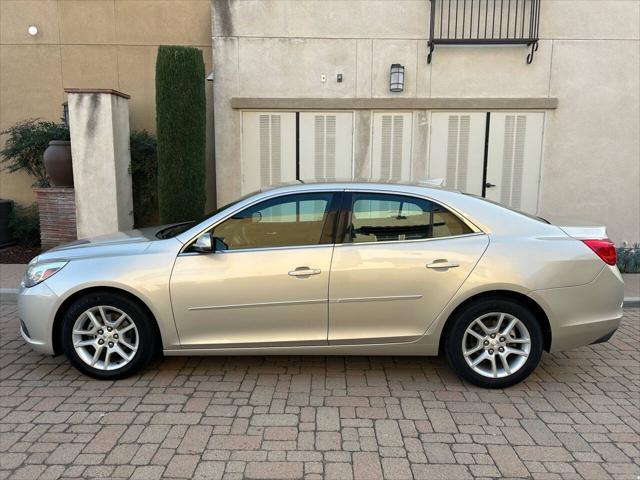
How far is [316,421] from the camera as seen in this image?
340 cm

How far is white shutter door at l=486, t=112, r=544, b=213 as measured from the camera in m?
8.38

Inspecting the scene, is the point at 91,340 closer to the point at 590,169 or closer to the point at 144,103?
the point at 144,103

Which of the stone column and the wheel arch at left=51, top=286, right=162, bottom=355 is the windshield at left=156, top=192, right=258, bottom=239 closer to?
the wheel arch at left=51, top=286, right=162, bottom=355

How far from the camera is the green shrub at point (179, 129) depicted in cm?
738

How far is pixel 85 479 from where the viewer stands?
9.09 ft

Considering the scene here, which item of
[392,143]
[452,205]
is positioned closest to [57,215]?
[392,143]

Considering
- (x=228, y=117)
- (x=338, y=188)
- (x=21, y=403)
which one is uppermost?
(x=228, y=117)

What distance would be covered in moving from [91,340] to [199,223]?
1.24 meters

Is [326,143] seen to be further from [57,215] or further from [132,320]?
[132,320]

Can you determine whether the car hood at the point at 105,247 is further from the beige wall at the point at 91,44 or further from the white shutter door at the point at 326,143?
the beige wall at the point at 91,44

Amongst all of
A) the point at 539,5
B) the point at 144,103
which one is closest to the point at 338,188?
the point at 539,5

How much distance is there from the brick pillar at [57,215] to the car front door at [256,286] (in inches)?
219

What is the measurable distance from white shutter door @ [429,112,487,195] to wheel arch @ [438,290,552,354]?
4.78 meters

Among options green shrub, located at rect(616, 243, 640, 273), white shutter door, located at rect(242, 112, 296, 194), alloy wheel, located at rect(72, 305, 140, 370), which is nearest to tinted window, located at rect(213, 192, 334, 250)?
alloy wheel, located at rect(72, 305, 140, 370)
